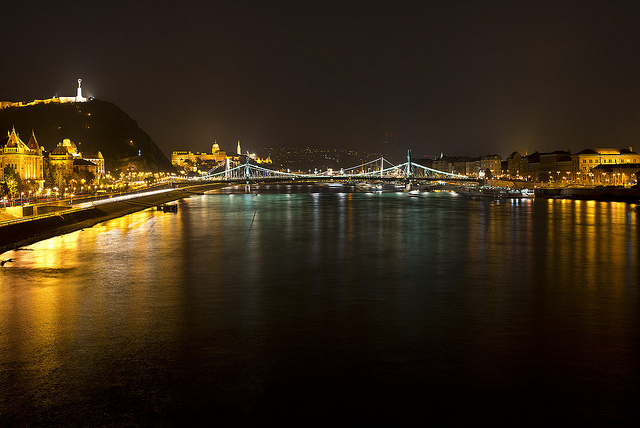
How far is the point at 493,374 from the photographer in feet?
22.7

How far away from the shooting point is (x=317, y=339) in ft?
27.7

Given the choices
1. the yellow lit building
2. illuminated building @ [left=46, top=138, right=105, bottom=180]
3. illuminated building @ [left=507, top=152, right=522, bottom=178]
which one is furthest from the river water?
illuminated building @ [left=507, top=152, right=522, bottom=178]

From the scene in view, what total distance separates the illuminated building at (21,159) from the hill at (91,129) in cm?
2819

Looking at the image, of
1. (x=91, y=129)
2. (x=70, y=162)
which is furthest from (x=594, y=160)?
(x=91, y=129)

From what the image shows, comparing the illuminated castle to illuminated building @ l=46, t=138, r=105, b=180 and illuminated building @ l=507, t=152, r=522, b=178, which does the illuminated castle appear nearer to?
illuminated building @ l=46, t=138, r=105, b=180

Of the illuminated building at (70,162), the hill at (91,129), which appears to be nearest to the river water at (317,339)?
the illuminated building at (70,162)

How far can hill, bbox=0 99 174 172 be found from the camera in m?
110

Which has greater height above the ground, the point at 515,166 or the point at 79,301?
the point at 515,166

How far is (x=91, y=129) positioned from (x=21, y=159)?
46897 mm

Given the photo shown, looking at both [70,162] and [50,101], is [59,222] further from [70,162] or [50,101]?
[50,101]

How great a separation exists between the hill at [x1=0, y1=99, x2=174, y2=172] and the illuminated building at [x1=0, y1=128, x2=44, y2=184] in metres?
28.2

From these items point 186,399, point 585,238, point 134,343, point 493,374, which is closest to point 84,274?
point 134,343

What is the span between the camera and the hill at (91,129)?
110 metres

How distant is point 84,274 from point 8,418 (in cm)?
981
